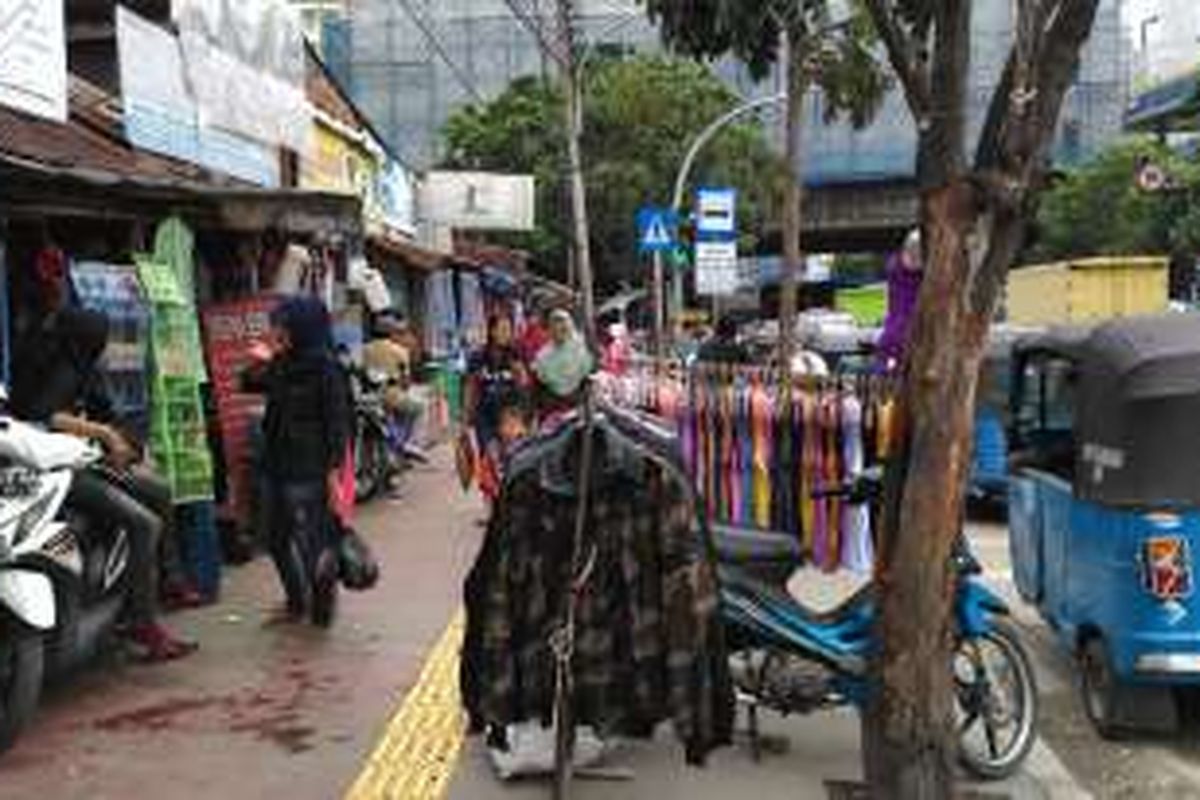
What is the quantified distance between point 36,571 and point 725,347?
9789 millimetres

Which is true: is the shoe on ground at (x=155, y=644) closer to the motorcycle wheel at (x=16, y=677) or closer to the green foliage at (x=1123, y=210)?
the motorcycle wheel at (x=16, y=677)

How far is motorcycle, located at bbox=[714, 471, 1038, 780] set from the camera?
8.05 metres

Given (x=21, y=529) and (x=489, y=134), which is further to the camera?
(x=489, y=134)

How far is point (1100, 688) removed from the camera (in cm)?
956

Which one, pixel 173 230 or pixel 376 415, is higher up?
pixel 173 230

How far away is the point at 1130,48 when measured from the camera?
3585 inches

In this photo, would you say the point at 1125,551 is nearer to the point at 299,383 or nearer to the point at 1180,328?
the point at 1180,328

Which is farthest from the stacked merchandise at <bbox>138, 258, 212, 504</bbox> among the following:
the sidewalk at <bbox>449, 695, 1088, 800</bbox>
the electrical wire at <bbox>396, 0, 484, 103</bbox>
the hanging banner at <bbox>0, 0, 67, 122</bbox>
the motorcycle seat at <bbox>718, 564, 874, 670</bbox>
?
the electrical wire at <bbox>396, 0, 484, 103</bbox>

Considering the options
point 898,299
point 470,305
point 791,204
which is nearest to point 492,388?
point 898,299

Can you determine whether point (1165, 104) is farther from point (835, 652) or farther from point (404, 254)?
point (835, 652)

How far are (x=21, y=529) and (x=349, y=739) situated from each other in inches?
61.5

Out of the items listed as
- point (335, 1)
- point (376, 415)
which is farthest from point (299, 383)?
point (335, 1)

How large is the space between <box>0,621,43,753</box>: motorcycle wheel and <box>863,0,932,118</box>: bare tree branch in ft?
12.1

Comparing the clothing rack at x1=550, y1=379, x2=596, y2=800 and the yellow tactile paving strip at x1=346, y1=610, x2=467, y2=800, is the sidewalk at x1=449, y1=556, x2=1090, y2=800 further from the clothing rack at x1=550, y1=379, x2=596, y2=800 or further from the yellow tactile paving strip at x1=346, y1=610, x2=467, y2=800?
the clothing rack at x1=550, y1=379, x2=596, y2=800
